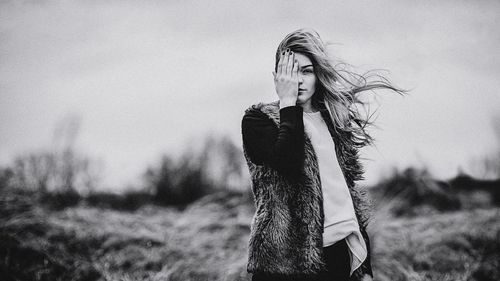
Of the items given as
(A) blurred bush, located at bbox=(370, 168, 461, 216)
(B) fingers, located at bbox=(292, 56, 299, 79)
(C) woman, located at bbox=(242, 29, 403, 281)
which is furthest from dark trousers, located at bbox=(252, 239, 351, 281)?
(A) blurred bush, located at bbox=(370, 168, 461, 216)

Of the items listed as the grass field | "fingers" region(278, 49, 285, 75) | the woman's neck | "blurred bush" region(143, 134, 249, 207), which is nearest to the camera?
"fingers" region(278, 49, 285, 75)

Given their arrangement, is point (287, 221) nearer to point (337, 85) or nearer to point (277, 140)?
point (277, 140)

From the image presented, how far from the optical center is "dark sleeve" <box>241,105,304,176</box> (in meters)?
1.46

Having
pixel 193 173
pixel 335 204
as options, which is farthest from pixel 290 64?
pixel 193 173

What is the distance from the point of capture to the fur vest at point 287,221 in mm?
1494

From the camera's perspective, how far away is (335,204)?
163 cm

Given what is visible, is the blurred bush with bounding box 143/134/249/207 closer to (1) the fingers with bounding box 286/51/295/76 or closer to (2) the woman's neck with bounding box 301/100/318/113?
(2) the woman's neck with bounding box 301/100/318/113

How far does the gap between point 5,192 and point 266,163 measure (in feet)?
14.2

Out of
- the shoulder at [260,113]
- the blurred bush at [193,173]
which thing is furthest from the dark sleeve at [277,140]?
the blurred bush at [193,173]

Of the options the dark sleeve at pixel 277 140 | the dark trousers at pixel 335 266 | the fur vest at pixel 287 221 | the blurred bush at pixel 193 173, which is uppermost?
the dark sleeve at pixel 277 140

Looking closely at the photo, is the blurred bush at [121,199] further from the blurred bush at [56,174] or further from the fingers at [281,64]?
the fingers at [281,64]

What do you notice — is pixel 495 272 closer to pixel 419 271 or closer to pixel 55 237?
pixel 419 271

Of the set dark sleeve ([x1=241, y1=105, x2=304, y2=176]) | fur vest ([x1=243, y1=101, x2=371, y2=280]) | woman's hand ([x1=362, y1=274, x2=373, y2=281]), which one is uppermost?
dark sleeve ([x1=241, y1=105, x2=304, y2=176])

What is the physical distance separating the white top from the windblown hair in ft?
0.78
